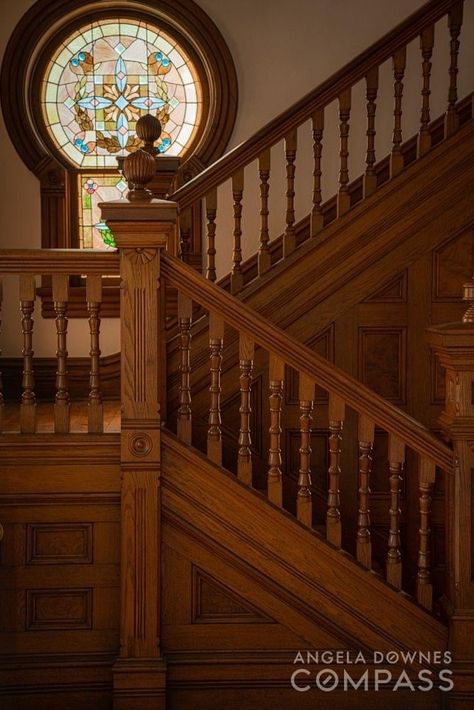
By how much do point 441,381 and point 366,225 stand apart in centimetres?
92

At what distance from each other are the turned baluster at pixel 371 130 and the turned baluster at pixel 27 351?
76.2 inches

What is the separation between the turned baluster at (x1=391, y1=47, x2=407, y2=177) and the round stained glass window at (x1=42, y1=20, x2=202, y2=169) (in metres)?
2.10

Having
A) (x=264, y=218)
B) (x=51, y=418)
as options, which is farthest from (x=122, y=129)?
(x=51, y=418)

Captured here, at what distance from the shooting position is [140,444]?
11.8 feet

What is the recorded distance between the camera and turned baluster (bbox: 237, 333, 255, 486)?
142 inches

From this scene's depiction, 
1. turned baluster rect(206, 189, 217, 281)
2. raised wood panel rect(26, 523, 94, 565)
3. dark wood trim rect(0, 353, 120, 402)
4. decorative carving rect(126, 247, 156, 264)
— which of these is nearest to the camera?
decorative carving rect(126, 247, 156, 264)

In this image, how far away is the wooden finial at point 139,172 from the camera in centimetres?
356

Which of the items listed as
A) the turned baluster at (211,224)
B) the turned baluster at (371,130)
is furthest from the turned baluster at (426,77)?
the turned baluster at (211,224)

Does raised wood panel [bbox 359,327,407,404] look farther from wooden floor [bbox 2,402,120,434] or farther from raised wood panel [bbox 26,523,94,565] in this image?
raised wood panel [bbox 26,523,94,565]

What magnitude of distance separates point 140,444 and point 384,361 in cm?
161

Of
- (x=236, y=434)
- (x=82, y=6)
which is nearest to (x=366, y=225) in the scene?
(x=236, y=434)

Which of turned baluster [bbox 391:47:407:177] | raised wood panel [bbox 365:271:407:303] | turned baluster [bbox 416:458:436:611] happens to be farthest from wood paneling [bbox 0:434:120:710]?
turned baluster [bbox 391:47:407:177]

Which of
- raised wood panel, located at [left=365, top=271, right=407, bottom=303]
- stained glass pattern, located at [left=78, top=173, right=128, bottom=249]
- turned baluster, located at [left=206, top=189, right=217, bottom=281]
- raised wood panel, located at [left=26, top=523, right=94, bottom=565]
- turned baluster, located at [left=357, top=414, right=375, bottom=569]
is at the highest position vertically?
stained glass pattern, located at [left=78, top=173, right=128, bottom=249]

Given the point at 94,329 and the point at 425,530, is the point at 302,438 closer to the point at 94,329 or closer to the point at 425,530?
the point at 425,530
